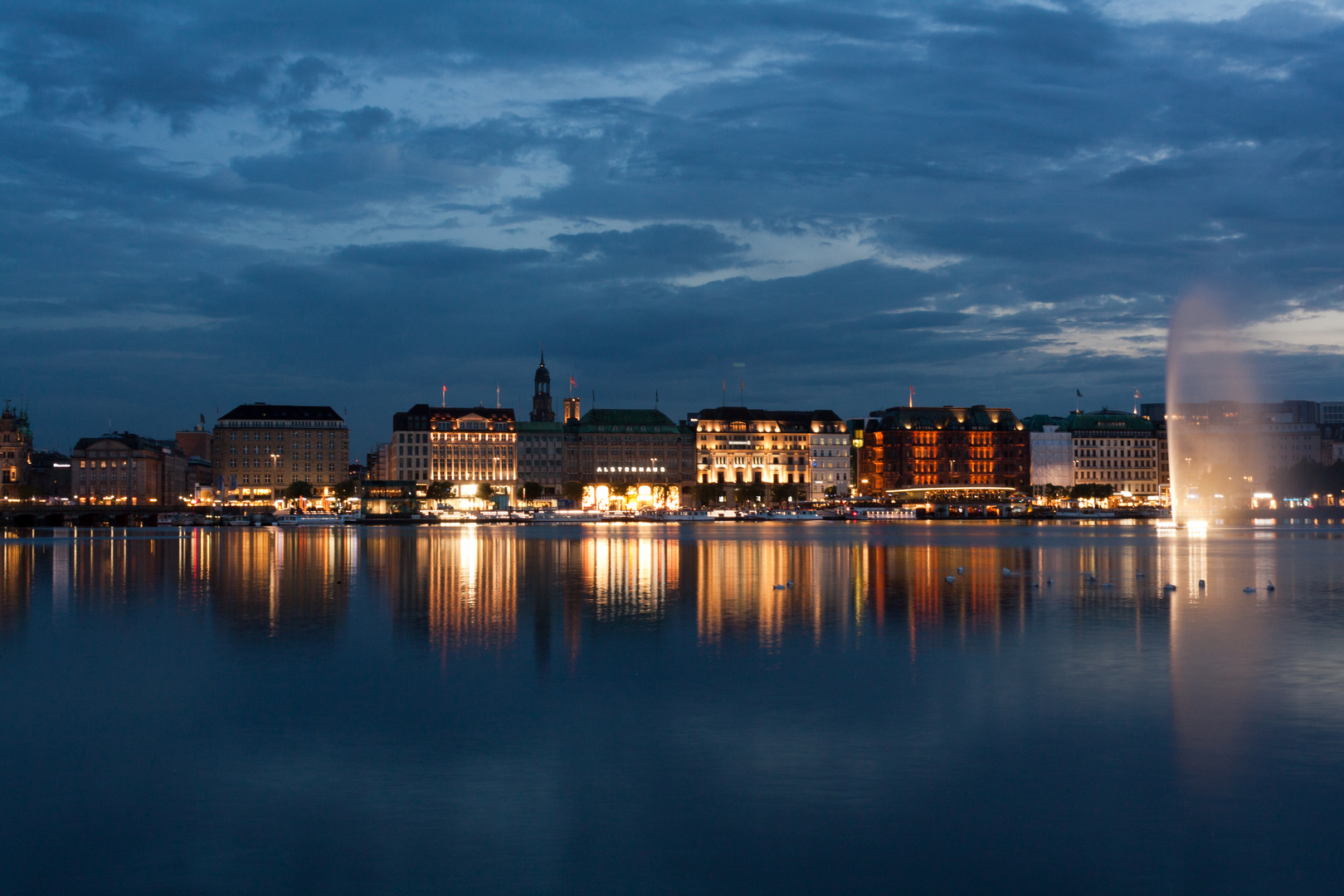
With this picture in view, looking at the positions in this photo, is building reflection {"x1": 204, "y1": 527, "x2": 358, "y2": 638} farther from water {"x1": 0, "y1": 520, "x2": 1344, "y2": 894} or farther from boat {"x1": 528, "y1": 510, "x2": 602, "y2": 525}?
boat {"x1": 528, "y1": 510, "x2": 602, "y2": 525}

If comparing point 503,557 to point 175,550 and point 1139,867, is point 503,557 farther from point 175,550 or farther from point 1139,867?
point 1139,867

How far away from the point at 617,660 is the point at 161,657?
34.2 ft

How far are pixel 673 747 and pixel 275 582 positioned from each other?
1373 inches

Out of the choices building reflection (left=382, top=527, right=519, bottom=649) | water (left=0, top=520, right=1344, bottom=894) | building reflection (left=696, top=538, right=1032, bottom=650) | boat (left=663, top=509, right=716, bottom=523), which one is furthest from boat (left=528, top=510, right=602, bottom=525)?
water (left=0, top=520, right=1344, bottom=894)

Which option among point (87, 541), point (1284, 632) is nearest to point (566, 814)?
point (1284, 632)

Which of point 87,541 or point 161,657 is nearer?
point 161,657

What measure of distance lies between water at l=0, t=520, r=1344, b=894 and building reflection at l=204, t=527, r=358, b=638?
1.49 ft

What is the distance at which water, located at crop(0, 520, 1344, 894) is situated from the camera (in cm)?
1238

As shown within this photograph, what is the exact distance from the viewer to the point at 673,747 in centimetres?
1741

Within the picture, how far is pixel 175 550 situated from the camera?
78625 mm

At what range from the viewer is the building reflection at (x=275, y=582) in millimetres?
33188

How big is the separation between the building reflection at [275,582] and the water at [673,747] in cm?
45

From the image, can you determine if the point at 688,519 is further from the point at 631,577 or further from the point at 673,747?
the point at 673,747

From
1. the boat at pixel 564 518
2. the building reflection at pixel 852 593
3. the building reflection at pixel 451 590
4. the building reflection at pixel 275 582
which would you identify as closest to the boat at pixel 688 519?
the boat at pixel 564 518
